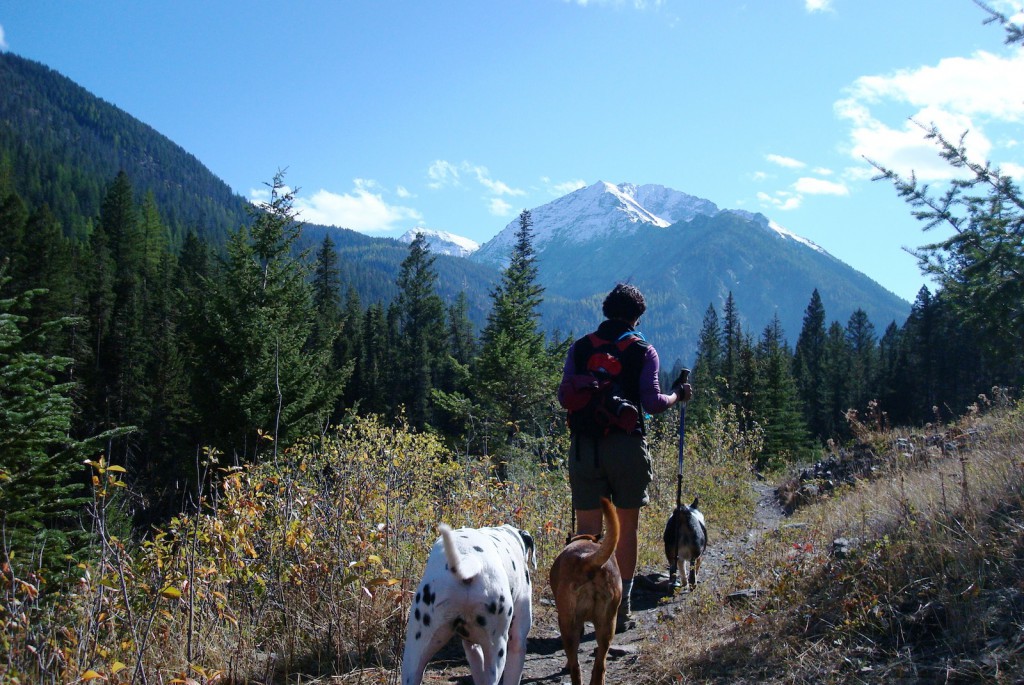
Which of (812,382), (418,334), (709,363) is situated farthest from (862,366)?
(418,334)

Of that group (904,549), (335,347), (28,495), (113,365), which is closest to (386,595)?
(904,549)

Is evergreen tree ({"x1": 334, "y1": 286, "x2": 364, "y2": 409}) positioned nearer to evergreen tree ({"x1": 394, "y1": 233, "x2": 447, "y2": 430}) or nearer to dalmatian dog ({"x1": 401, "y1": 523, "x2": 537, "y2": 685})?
evergreen tree ({"x1": 394, "y1": 233, "x2": 447, "y2": 430})

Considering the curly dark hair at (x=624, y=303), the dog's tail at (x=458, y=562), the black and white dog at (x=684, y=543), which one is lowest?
the black and white dog at (x=684, y=543)

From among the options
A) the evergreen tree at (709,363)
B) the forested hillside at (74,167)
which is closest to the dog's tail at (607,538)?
the evergreen tree at (709,363)

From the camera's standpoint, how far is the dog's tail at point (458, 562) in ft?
8.86

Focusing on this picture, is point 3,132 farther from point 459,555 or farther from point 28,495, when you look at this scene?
point 459,555

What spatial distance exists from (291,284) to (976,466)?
736 inches

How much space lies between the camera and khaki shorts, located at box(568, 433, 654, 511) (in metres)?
4.36

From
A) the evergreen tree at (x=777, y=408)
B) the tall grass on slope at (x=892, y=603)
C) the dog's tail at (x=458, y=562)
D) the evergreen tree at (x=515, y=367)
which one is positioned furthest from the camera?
the evergreen tree at (x=777, y=408)

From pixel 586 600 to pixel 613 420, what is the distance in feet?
3.92

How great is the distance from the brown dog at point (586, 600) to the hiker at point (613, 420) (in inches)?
33.1

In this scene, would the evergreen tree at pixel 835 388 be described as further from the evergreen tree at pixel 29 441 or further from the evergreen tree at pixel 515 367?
the evergreen tree at pixel 29 441

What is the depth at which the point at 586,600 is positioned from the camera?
139 inches

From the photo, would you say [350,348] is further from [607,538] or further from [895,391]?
[607,538]
